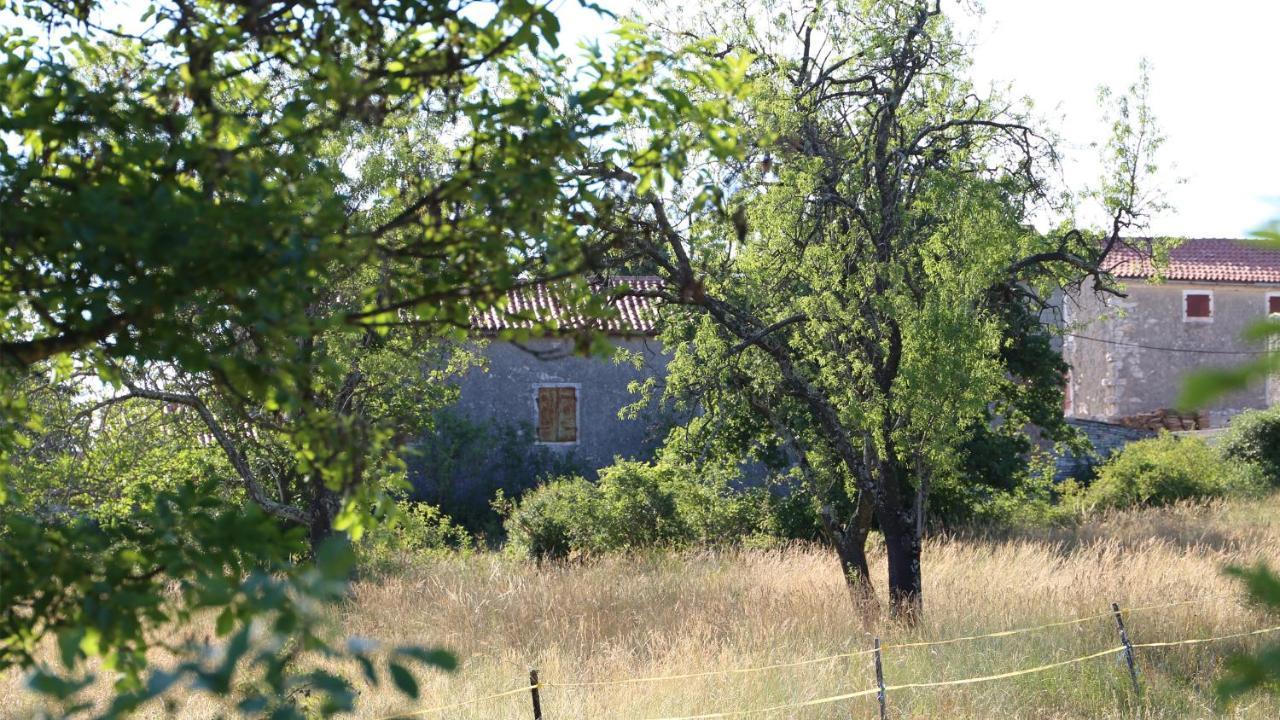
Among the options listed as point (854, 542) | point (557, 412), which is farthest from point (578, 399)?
point (854, 542)

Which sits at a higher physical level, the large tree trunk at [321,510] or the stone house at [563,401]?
the stone house at [563,401]

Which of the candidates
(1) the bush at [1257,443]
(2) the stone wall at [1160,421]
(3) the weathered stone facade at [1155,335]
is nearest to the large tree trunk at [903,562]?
(1) the bush at [1257,443]

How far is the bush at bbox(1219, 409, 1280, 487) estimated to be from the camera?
24.0 m

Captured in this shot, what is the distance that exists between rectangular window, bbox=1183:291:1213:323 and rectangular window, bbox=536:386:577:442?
1834 centimetres

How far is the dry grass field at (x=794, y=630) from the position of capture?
28.2 ft

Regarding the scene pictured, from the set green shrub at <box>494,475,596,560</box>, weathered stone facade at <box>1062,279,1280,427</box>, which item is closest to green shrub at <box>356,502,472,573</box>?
green shrub at <box>494,475,596,560</box>

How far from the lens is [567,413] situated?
87.8 feet

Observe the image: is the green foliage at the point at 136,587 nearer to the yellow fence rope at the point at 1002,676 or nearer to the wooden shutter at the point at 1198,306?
the yellow fence rope at the point at 1002,676

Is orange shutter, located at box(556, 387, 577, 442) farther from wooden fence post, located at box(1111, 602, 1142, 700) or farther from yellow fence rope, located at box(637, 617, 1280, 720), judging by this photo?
wooden fence post, located at box(1111, 602, 1142, 700)

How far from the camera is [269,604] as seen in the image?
2191 millimetres

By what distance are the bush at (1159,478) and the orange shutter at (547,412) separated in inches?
421

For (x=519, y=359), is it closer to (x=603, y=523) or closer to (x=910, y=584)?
(x=603, y=523)

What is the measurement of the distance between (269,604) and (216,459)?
1256cm

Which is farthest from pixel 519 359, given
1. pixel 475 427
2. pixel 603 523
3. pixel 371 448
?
pixel 371 448
